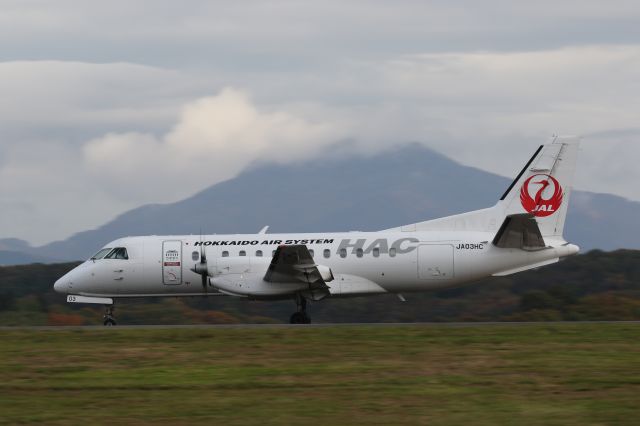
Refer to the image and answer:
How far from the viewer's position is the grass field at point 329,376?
1402cm

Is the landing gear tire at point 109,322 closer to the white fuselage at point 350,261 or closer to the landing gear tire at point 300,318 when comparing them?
Answer: the white fuselage at point 350,261

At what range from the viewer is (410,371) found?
17547mm

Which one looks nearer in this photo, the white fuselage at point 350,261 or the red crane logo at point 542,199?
the white fuselage at point 350,261

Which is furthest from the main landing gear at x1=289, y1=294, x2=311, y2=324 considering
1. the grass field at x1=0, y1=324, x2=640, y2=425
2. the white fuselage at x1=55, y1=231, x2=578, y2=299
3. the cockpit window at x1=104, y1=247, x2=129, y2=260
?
the cockpit window at x1=104, y1=247, x2=129, y2=260

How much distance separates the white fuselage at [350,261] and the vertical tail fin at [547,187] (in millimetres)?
989

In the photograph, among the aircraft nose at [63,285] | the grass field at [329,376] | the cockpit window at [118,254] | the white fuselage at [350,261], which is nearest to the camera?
the grass field at [329,376]

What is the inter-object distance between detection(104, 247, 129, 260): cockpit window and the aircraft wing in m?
4.66

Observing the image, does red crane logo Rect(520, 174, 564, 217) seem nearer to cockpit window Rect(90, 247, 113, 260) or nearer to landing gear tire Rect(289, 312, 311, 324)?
landing gear tire Rect(289, 312, 311, 324)

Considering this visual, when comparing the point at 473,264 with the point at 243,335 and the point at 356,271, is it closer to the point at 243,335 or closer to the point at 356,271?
the point at 356,271

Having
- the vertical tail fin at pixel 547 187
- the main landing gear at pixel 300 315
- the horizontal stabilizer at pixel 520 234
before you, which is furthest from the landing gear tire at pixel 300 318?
the vertical tail fin at pixel 547 187

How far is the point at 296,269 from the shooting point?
1075 inches

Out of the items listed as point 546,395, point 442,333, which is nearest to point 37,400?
point 546,395

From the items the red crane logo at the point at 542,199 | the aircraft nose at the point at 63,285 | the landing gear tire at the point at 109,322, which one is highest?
the red crane logo at the point at 542,199

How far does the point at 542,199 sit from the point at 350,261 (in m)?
5.72
